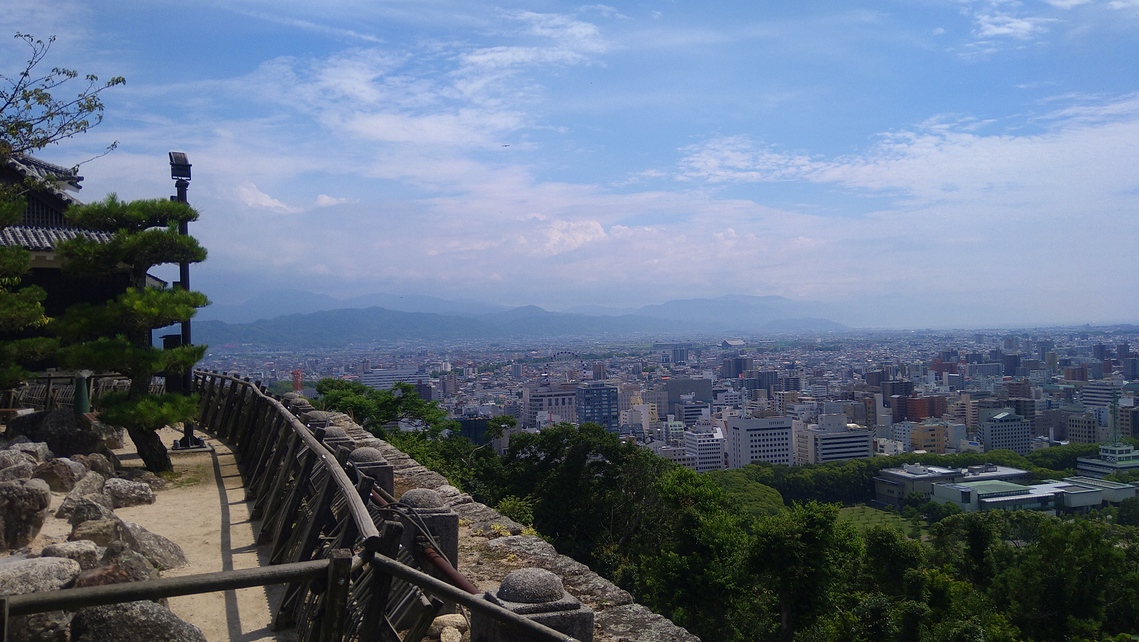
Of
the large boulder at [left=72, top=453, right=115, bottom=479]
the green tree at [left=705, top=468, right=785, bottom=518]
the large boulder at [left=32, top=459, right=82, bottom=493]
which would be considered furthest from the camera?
the green tree at [left=705, top=468, right=785, bottom=518]

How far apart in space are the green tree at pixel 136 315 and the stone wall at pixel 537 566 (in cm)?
303

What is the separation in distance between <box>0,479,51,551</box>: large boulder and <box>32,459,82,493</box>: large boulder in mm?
1775

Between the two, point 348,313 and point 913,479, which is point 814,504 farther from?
point 348,313

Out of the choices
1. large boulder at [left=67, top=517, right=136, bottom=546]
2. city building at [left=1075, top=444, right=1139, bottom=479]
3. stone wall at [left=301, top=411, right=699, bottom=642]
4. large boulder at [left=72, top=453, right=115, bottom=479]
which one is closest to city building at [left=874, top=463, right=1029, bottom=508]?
city building at [left=1075, top=444, right=1139, bottom=479]

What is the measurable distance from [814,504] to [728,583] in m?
2.76

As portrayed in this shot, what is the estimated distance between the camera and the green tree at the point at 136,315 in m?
8.02

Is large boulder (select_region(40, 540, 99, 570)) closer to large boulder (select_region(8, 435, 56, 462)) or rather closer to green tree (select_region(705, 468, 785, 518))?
large boulder (select_region(8, 435, 56, 462))

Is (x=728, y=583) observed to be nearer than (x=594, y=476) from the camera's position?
Yes

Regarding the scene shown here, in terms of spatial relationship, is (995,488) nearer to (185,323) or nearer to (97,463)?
(185,323)

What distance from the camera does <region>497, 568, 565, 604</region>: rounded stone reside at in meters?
2.73

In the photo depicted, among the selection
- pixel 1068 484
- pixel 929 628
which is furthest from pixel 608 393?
pixel 929 628

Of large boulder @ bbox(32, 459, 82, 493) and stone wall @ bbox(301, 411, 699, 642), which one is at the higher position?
large boulder @ bbox(32, 459, 82, 493)

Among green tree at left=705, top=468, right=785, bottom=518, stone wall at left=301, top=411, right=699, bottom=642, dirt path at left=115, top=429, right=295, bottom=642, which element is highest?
stone wall at left=301, top=411, right=699, bottom=642

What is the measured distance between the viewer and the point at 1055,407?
94.0m
